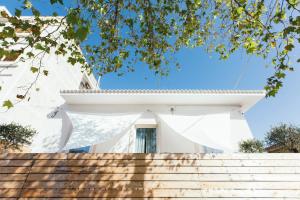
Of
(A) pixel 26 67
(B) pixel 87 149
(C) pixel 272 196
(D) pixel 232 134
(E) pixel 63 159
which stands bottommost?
(C) pixel 272 196

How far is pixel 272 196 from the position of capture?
386 centimetres

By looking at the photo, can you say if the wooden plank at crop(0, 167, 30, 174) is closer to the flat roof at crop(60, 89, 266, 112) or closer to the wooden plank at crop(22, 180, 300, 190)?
the wooden plank at crop(22, 180, 300, 190)

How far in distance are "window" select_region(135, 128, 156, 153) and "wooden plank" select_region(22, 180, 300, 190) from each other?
4728 millimetres

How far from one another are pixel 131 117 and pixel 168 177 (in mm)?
4020

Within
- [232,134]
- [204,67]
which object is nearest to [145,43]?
[204,67]

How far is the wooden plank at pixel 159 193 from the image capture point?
12.6 feet

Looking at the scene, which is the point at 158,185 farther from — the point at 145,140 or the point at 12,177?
the point at 145,140

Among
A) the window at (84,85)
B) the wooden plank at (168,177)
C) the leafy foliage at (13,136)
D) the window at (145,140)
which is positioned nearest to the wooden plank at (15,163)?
the wooden plank at (168,177)

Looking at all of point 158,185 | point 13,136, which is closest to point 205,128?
point 158,185

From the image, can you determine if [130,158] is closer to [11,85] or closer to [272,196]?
[272,196]

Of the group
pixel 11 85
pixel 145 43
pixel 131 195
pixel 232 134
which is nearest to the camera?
pixel 131 195

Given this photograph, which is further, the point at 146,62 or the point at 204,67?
the point at 204,67

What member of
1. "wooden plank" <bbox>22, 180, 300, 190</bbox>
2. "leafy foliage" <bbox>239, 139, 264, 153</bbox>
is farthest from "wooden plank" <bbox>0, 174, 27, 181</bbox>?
"leafy foliage" <bbox>239, 139, 264, 153</bbox>

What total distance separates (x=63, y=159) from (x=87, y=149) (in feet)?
15.4
